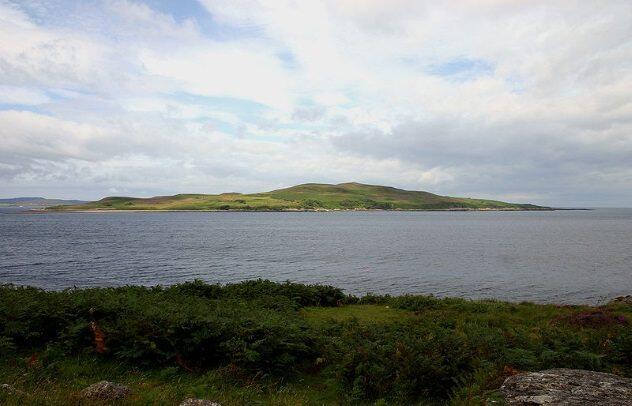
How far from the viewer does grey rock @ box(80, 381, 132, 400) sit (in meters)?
9.71

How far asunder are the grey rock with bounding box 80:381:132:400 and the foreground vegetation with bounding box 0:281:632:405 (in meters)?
0.28

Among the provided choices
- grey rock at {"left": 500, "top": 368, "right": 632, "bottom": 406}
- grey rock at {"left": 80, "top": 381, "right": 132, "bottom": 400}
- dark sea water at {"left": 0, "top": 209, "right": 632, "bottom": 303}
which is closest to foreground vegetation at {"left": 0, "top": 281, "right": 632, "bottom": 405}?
grey rock at {"left": 80, "top": 381, "right": 132, "bottom": 400}

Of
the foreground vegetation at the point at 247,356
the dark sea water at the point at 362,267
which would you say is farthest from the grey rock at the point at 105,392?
the dark sea water at the point at 362,267

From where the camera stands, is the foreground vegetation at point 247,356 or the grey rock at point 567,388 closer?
the grey rock at point 567,388

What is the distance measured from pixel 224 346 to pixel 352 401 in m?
4.31

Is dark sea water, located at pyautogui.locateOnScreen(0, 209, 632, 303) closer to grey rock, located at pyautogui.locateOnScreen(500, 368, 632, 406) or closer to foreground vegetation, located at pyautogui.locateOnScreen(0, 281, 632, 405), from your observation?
foreground vegetation, located at pyautogui.locateOnScreen(0, 281, 632, 405)

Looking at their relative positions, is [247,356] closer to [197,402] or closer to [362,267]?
[197,402]

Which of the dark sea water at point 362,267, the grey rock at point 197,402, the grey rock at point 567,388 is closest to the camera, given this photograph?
the grey rock at point 567,388

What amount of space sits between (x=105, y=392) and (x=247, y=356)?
3666mm

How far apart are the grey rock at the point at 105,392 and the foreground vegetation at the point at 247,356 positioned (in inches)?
11.0

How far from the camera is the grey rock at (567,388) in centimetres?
873

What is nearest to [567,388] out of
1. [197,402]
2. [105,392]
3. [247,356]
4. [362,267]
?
[247,356]

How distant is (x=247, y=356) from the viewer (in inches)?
474

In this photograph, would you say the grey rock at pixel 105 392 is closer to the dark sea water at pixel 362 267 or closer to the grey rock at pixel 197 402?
the grey rock at pixel 197 402
